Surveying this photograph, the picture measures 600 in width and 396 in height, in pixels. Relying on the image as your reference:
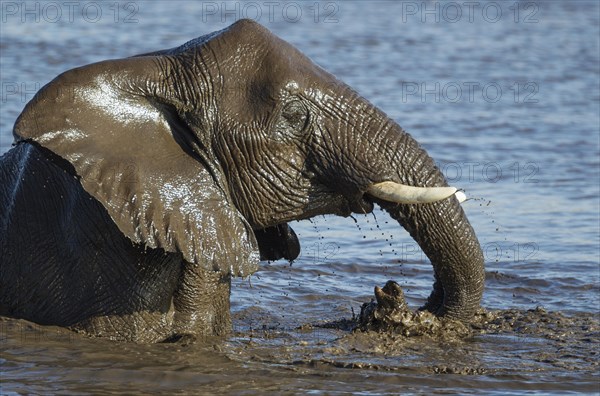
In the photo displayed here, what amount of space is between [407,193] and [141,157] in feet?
5.18

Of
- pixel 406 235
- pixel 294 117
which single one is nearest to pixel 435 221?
pixel 294 117

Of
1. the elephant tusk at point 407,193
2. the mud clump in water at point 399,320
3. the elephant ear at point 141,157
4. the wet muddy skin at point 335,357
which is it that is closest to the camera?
the elephant ear at point 141,157

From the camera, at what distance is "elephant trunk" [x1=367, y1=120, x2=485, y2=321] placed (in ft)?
27.1

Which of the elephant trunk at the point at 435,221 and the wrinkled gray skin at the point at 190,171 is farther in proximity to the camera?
the elephant trunk at the point at 435,221

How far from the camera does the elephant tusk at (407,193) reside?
817 cm

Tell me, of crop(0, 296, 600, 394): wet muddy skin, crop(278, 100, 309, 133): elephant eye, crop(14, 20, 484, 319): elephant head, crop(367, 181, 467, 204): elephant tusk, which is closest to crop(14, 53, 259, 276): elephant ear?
crop(14, 20, 484, 319): elephant head

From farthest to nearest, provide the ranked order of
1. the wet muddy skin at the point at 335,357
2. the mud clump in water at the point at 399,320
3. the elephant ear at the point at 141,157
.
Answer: the mud clump in water at the point at 399,320 → the wet muddy skin at the point at 335,357 → the elephant ear at the point at 141,157

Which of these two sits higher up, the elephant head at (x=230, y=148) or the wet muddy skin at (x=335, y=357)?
the elephant head at (x=230, y=148)

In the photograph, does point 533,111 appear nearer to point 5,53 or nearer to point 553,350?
point 5,53

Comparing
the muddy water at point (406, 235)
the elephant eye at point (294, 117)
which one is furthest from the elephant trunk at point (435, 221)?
the muddy water at point (406, 235)

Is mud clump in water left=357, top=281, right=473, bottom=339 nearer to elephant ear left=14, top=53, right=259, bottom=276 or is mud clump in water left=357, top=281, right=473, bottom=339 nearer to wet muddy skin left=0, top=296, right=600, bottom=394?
wet muddy skin left=0, top=296, right=600, bottom=394

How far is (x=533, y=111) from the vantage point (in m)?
19.7

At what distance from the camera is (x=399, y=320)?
9594mm

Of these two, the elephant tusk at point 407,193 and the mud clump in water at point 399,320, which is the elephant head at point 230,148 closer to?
the elephant tusk at point 407,193
